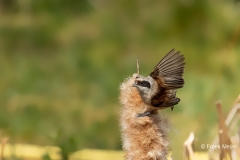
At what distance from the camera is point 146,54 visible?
29.5 inches

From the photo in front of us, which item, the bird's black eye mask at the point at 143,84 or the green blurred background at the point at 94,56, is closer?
the bird's black eye mask at the point at 143,84

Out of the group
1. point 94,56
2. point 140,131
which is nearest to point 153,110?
point 140,131

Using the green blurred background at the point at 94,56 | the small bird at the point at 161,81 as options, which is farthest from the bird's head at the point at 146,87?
the green blurred background at the point at 94,56

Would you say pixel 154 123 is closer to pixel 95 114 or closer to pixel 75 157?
pixel 75 157

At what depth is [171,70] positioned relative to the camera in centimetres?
34

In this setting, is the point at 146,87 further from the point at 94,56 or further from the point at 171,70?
the point at 94,56

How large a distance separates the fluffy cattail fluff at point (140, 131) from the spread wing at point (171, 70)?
0.03 metres

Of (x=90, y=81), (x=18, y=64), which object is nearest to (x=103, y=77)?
(x=90, y=81)

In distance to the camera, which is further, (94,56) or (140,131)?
(94,56)

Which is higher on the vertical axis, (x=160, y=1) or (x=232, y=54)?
(x=160, y=1)

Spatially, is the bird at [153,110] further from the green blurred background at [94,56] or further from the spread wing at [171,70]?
the green blurred background at [94,56]

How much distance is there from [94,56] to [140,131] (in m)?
0.47

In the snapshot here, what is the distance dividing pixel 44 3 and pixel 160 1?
245 mm

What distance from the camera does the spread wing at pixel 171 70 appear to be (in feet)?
1.11
